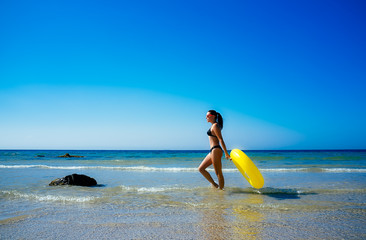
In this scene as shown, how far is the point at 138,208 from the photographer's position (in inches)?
177

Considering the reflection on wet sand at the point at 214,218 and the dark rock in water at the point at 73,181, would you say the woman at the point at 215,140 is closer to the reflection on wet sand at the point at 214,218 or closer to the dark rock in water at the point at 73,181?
the reflection on wet sand at the point at 214,218

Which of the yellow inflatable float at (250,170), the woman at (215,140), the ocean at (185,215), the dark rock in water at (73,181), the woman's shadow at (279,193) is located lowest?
the woman's shadow at (279,193)

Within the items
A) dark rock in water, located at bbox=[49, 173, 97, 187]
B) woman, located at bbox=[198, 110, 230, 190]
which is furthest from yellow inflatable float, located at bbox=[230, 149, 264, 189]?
dark rock in water, located at bbox=[49, 173, 97, 187]

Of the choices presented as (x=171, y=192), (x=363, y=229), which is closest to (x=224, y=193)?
(x=171, y=192)

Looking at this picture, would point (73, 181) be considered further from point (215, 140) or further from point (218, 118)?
point (218, 118)

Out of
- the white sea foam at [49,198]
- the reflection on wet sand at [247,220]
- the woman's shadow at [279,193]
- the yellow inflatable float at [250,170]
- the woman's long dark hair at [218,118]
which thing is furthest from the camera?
the woman's long dark hair at [218,118]

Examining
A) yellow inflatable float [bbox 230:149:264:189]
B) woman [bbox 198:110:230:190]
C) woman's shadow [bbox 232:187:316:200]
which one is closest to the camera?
woman's shadow [bbox 232:187:316:200]

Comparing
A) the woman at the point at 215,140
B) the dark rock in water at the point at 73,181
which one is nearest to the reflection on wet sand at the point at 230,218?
the woman at the point at 215,140

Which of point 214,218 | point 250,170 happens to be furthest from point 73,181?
point 214,218

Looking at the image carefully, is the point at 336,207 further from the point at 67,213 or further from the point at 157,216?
the point at 67,213

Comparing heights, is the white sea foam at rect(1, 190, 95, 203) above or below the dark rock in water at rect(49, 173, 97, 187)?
below

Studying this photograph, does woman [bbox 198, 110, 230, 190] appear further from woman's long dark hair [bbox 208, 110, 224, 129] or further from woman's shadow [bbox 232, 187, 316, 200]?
woman's shadow [bbox 232, 187, 316, 200]

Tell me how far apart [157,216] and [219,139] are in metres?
2.78

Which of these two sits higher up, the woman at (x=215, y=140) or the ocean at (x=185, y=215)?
the woman at (x=215, y=140)
